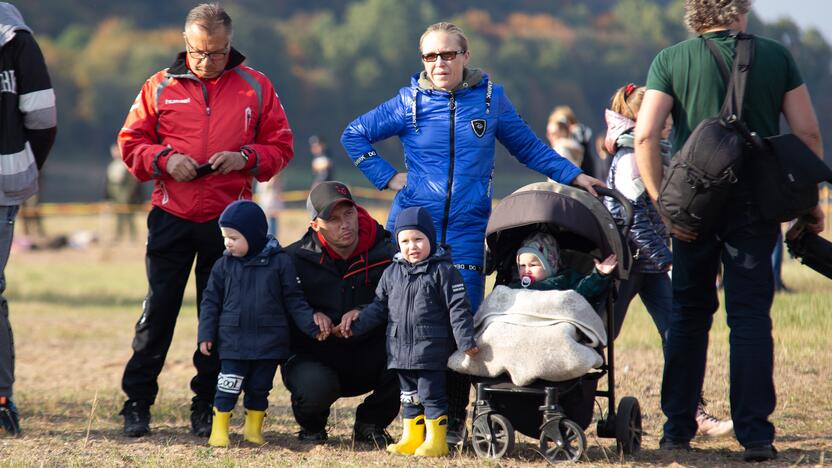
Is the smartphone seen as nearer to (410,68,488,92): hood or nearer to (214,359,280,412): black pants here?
(214,359,280,412): black pants

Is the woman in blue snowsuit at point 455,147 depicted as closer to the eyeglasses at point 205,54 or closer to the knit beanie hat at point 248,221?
the knit beanie hat at point 248,221

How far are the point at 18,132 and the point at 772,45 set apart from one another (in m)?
3.71

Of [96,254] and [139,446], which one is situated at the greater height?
[96,254]

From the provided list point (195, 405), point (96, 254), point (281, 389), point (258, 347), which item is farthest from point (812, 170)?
point (96, 254)

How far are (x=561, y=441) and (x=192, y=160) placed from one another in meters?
2.30

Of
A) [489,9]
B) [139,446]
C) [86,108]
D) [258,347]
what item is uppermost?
[489,9]

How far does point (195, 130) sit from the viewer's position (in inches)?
236

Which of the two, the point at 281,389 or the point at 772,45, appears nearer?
the point at 772,45

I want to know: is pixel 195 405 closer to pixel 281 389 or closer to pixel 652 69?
pixel 281 389

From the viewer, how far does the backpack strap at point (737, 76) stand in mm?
5137

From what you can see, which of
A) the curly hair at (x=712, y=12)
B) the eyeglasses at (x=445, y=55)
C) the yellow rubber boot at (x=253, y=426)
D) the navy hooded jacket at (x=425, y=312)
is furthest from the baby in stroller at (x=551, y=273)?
the yellow rubber boot at (x=253, y=426)

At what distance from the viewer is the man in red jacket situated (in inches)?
233

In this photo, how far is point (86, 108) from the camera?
194ft

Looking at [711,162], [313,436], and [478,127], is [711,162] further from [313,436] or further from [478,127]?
[313,436]
